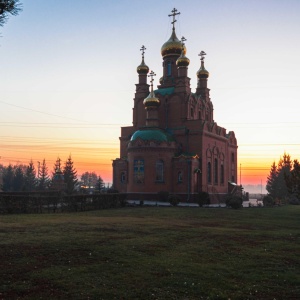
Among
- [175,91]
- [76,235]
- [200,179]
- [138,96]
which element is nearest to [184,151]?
[200,179]

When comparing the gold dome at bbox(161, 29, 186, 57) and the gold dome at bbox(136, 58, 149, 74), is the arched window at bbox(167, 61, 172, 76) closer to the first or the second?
the gold dome at bbox(161, 29, 186, 57)

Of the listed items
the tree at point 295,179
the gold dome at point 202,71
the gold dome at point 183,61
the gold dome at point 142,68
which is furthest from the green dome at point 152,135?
the tree at point 295,179

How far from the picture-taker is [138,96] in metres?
50.1

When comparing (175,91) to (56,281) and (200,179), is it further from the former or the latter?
(56,281)

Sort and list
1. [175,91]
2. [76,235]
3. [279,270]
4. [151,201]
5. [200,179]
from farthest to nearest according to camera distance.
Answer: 1. [175,91]
2. [200,179]
3. [151,201]
4. [76,235]
5. [279,270]

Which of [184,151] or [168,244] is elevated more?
[184,151]

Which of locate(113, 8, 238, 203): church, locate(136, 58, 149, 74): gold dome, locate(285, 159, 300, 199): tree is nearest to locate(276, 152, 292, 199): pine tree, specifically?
locate(113, 8, 238, 203): church

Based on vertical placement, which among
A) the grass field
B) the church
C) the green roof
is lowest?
the grass field

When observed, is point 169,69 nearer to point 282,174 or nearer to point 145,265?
point 282,174

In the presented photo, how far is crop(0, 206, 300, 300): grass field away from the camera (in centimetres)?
720

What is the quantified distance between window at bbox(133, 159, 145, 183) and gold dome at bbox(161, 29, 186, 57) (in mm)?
16599

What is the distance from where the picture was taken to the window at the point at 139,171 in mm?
41406

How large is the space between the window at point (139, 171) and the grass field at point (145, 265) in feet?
87.1

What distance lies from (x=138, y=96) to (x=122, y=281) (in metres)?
43.5
